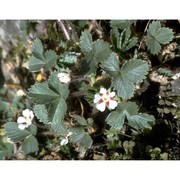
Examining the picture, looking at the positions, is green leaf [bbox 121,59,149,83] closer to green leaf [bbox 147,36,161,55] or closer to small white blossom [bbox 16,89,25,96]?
green leaf [bbox 147,36,161,55]

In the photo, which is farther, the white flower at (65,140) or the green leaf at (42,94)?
the white flower at (65,140)

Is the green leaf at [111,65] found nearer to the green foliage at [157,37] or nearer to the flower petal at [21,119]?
the green foliage at [157,37]

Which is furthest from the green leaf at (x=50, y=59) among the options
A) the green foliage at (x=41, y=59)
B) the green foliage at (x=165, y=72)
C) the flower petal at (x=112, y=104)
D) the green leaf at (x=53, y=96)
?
the green foliage at (x=165, y=72)

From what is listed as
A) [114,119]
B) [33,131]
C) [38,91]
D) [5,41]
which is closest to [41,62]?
[38,91]

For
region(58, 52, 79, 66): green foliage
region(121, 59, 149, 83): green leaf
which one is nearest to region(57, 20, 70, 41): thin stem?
region(58, 52, 79, 66): green foliage

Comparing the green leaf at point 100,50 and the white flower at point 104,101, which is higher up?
the green leaf at point 100,50

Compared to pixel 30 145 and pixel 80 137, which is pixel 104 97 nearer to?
pixel 80 137
